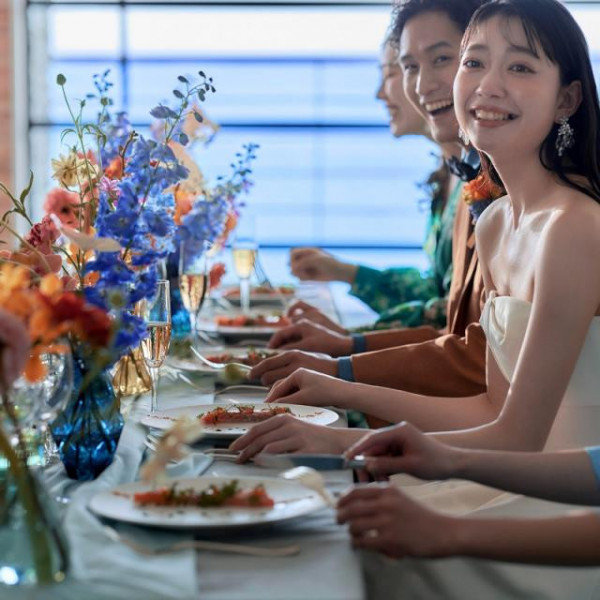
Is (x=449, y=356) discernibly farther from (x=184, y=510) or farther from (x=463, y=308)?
(x=184, y=510)

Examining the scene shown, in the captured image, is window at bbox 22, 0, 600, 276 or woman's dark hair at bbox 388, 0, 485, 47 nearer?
woman's dark hair at bbox 388, 0, 485, 47

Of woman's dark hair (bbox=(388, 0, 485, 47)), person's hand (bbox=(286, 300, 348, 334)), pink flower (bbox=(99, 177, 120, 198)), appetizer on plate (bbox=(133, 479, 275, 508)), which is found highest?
woman's dark hair (bbox=(388, 0, 485, 47))

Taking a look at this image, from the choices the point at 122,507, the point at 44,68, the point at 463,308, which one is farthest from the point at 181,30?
the point at 122,507

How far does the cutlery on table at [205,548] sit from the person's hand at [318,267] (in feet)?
9.70

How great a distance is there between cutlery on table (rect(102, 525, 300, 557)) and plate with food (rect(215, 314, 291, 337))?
195 cm

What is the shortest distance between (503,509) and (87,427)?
1.83 ft

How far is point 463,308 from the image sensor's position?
2713 millimetres

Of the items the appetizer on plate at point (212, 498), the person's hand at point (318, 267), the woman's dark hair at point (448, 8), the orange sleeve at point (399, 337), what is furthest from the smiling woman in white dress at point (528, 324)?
the person's hand at point (318, 267)

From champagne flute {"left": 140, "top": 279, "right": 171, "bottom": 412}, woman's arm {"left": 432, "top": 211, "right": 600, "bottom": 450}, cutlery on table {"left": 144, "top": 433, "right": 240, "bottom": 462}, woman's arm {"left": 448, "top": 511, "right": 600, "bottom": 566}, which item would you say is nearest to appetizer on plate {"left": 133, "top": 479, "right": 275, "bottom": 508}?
woman's arm {"left": 448, "top": 511, "right": 600, "bottom": 566}

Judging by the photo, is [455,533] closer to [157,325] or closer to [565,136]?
[157,325]

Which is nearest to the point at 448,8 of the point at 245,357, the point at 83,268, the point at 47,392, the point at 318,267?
the point at 245,357

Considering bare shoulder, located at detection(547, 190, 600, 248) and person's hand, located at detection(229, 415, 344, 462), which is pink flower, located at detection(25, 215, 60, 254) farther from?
bare shoulder, located at detection(547, 190, 600, 248)

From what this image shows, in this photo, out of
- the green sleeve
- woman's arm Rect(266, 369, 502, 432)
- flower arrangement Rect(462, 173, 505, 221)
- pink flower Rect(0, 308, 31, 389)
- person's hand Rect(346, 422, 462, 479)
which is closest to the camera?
pink flower Rect(0, 308, 31, 389)

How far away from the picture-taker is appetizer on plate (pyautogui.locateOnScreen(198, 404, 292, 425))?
1853 millimetres
